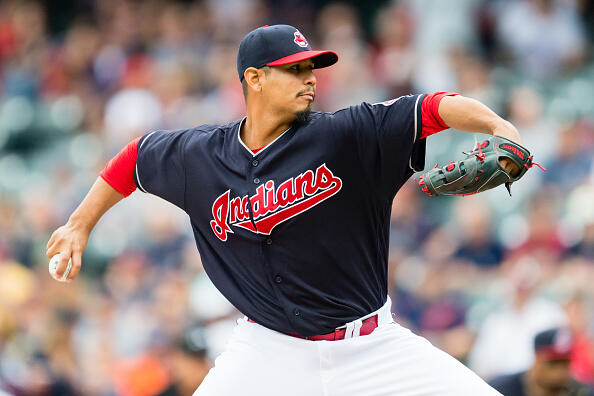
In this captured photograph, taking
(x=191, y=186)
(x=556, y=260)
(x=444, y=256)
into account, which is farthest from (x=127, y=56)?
(x=191, y=186)

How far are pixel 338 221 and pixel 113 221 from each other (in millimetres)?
5708

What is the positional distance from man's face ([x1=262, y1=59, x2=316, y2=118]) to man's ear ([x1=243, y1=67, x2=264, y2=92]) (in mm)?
46

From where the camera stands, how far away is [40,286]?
801 centimetres

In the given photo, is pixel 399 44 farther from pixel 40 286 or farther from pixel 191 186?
pixel 191 186

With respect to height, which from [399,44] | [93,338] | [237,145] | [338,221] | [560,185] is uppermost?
[237,145]

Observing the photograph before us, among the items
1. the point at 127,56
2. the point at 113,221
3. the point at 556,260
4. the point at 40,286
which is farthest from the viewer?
the point at 127,56

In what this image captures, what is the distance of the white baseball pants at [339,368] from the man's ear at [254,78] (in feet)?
3.37

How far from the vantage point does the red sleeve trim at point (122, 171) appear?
3.94 m

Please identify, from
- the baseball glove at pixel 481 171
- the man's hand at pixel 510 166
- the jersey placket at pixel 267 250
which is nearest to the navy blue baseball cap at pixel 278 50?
the jersey placket at pixel 267 250

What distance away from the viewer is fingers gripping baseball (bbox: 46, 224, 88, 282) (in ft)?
12.0

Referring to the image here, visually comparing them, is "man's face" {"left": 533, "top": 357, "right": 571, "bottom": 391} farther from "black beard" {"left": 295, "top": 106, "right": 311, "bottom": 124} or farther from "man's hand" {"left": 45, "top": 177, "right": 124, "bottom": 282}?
"man's hand" {"left": 45, "top": 177, "right": 124, "bottom": 282}

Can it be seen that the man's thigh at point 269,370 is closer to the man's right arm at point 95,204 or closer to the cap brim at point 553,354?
the man's right arm at point 95,204

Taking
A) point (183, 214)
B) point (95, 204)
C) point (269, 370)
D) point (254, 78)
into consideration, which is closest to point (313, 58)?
point (254, 78)

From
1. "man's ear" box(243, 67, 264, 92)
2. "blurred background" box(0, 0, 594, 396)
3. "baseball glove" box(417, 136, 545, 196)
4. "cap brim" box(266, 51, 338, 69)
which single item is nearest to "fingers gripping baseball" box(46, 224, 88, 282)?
"man's ear" box(243, 67, 264, 92)
